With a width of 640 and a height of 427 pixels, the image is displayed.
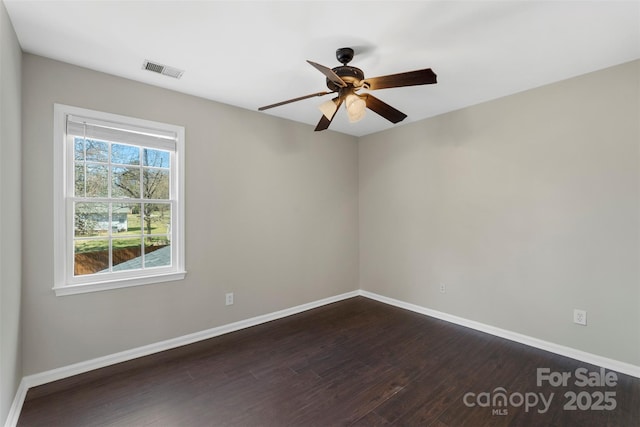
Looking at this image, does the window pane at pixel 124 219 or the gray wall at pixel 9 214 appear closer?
the gray wall at pixel 9 214

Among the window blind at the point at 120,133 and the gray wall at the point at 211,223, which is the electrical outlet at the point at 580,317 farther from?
the window blind at the point at 120,133

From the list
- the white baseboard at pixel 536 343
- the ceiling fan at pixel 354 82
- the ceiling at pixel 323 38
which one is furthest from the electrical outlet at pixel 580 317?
the ceiling fan at pixel 354 82

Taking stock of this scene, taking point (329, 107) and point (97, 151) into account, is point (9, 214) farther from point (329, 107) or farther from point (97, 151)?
point (329, 107)

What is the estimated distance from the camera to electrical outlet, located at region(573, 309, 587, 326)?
2625 mm

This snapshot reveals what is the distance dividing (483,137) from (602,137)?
0.99 metres

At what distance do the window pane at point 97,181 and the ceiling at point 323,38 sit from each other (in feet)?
2.84

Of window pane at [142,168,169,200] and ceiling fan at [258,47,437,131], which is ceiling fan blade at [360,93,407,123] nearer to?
ceiling fan at [258,47,437,131]

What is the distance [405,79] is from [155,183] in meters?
2.52

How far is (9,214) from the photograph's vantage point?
1.81 metres

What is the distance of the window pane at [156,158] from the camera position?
2.85 meters

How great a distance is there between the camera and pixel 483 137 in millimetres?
3262

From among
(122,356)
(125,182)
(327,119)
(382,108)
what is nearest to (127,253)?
(125,182)

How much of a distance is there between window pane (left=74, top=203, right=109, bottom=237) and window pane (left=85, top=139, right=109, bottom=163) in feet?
1.34

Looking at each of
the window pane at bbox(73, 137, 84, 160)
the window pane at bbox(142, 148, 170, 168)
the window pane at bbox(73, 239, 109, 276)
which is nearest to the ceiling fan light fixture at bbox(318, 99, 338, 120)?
the window pane at bbox(142, 148, 170, 168)
